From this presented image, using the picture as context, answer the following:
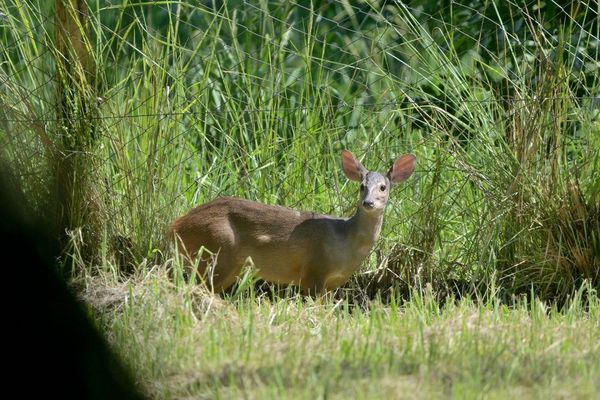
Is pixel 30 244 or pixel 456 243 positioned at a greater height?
pixel 30 244

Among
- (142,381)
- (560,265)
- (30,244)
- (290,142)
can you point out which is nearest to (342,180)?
(290,142)

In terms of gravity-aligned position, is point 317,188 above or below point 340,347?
below

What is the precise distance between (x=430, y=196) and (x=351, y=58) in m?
3.94

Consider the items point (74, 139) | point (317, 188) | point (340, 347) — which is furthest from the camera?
point (317, 188)

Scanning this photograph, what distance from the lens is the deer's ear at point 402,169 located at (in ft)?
24.1

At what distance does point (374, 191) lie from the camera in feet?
23.6

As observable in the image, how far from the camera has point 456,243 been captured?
304 inches

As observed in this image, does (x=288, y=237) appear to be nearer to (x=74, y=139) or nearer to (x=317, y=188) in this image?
(x=317, y=188)

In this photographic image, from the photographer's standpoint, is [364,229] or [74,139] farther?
[364,229]

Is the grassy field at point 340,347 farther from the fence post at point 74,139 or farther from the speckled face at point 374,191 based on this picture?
the speckled face at point 374,191

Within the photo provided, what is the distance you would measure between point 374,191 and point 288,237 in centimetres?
59

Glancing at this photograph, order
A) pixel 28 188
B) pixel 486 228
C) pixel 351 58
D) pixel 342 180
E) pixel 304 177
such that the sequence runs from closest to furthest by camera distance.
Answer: pixel 28 188 → pixel 486 228 → pixel 304 177 → pixel 342 180 → pixel 351 58

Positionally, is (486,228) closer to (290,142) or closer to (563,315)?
(563,315)

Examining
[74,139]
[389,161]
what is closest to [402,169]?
[389,161]
